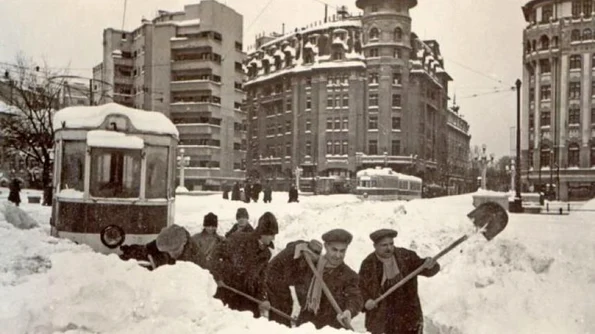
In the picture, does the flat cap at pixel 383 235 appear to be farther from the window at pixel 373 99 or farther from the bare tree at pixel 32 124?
the bare tree at pixel 32 124

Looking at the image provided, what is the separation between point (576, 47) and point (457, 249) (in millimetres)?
2762

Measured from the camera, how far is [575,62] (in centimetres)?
714

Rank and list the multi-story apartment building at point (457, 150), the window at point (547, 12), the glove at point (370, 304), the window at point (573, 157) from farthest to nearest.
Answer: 1. the multi-story apartment building at point (457, 150)
2. the window at point (547, 12)
3. the window at point (573, 157)
4. the glove at point (370, 304)

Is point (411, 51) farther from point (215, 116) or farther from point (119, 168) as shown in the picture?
point (215, 116)

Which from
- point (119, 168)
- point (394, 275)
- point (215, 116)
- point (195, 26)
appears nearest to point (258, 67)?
point (195, 26)

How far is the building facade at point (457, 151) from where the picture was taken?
7.90m

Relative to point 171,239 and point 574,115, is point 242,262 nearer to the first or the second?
point 171,239

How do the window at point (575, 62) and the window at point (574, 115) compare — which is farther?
the window at point (574, 115)

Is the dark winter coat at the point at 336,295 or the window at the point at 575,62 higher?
the window at the point at 575,62

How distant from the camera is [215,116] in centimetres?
3222

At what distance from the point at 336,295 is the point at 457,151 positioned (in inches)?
216

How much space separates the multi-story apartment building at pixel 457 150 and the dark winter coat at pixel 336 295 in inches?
157

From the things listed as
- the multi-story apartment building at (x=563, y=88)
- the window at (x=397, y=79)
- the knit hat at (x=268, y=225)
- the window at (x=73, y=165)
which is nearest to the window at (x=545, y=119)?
the multi-story apartment building at (x=563, y=88)

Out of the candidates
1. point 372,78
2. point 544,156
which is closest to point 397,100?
point 372,78
